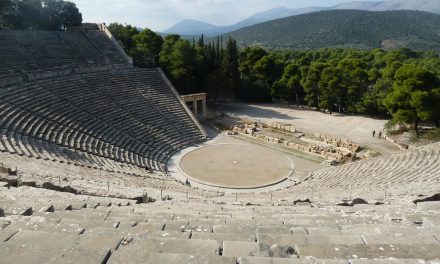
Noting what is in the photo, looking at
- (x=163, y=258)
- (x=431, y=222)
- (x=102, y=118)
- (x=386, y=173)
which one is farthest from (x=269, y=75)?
(x=163, y=258)

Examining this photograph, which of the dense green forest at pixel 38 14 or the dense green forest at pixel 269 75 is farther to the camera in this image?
the dense green forest at pixel 269 75

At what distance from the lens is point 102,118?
2255cm

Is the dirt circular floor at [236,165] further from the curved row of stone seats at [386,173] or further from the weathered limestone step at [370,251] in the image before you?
the weathered limestone step at [370,251]

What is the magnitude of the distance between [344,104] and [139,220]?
3206 centimetres

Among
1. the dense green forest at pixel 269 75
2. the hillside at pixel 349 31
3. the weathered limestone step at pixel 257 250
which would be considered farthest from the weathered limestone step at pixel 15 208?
the hillside at pixel 349 31

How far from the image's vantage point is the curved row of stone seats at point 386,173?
12.9m

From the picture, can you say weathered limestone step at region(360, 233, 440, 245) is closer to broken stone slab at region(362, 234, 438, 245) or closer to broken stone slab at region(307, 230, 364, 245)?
broken stone slab at region(362, 234, 438, 245)

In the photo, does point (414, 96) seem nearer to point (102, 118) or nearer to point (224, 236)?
point (102, 118)

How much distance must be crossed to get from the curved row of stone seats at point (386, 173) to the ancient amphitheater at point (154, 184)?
97mm

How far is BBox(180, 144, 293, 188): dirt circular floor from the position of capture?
1906 centimetres

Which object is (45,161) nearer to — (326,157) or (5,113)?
(5,113)

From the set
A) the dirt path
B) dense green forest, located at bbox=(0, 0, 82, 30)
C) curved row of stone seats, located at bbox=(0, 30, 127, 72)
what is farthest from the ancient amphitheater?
the dirt path

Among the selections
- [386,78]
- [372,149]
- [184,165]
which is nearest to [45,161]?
[184,165]

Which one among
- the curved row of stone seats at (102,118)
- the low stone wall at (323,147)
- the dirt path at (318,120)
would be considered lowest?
the low stone wall at (323,147)
